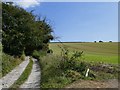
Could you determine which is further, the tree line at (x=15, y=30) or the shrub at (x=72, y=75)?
the tree line at (x=15, y=30)

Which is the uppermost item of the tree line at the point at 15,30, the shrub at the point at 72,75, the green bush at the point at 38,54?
the tree line at the point at 15,30

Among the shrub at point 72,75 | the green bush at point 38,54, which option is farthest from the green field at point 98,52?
the shrub at point 72,75

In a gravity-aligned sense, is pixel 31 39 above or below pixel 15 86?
above

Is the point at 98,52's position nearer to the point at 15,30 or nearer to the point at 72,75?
the point at 15,30

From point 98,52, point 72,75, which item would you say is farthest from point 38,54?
point 72,75

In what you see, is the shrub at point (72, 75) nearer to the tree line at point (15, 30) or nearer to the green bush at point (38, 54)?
the tree line at point (15, 30)

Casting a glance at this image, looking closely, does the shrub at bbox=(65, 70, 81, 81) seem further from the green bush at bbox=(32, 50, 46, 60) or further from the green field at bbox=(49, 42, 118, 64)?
the green bush at bbox=(32, 50, 46, 60)

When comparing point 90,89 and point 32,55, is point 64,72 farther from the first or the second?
point 32,55

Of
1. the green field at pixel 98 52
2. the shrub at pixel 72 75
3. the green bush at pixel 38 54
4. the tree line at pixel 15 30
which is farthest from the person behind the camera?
the green bush at pixel 38 54

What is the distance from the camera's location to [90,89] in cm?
1231

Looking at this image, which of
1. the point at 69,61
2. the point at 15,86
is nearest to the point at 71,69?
the point at 69,61

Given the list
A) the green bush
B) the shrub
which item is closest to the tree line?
the green bush

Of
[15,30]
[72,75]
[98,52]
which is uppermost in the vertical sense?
[15,30]

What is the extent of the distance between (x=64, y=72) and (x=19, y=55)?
21070mm
